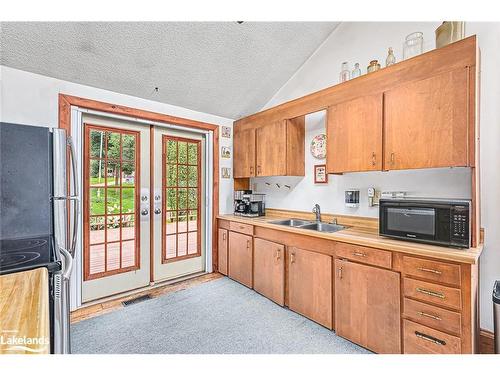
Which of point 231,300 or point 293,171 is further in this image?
point 293,171

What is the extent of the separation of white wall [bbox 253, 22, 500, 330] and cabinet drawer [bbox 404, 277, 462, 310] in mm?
672

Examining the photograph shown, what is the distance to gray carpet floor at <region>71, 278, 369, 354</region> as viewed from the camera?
188cm

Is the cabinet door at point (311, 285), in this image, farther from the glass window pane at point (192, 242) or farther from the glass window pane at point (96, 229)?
the glass window pane at point (96, 229)

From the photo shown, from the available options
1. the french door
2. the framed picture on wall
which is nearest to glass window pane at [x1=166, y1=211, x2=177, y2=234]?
the french door

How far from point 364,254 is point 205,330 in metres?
1.46

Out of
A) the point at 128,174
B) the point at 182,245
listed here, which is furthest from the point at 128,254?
the point at 128,174

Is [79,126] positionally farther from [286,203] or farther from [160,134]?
[286,203]

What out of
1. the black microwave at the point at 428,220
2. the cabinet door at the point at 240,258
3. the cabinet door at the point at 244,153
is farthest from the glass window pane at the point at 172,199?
the black microwave at the point at 428,220

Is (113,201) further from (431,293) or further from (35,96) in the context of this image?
(431,293)

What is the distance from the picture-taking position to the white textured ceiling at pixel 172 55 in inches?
79.6

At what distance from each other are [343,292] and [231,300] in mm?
1215

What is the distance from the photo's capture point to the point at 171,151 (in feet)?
10.5
